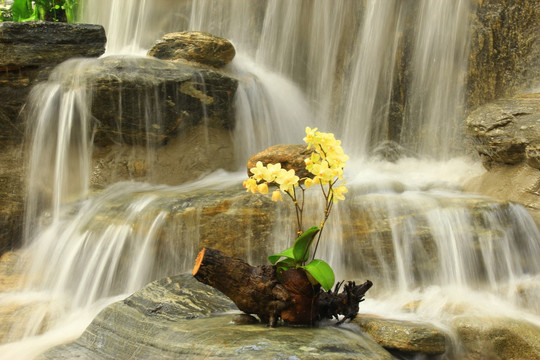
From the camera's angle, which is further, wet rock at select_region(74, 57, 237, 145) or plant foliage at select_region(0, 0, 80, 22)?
plant foliage at select_region(0, 0, 80, 22)

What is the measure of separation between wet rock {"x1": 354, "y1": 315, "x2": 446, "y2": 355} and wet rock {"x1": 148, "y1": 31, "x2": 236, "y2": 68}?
17.5ft

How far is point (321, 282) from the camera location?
2.82m

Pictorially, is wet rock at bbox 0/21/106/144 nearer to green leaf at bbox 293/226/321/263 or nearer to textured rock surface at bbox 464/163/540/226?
green leaf at bbox 293/226/321/263

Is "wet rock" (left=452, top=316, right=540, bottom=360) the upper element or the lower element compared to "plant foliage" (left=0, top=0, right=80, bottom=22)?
lower

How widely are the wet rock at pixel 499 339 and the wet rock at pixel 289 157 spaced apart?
2.51 m

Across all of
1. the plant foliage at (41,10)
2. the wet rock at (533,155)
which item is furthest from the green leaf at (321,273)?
the plant foliage at (41,10)

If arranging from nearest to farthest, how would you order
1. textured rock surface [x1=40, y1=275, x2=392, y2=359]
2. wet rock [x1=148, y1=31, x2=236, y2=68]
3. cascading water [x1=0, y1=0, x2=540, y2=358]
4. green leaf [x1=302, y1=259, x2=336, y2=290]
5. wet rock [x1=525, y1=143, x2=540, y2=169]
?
textured rock surface [x1=40, y1=275, x2=392, y2=359] → green leaf [x1=302, y1=259, x2=336, y2=290] → cascading water [x1=0, y1=0, x2=540, y2=358] → wet rock [x1=525, y1=143, x2=540, y2=169] → wet rock [x1=148, y1=31, x2=236, y2=68]

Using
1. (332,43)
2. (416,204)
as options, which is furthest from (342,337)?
(332,43)

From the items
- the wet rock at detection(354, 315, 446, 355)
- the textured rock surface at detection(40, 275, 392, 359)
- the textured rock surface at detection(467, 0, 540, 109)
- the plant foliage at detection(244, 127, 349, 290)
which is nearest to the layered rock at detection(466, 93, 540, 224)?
the textured rock surface at detection(467, 0, 540, 109)

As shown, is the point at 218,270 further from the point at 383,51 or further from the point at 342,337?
the point at 383,51

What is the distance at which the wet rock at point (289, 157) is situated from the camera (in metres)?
5.58

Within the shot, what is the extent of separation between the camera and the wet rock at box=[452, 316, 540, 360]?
129 inches

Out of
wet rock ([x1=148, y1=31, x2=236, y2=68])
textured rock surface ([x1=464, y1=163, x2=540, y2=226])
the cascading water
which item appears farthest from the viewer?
wet rock ([x1=148, y1=31, x2=236, y2=68])

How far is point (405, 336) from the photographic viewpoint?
3170 mm
